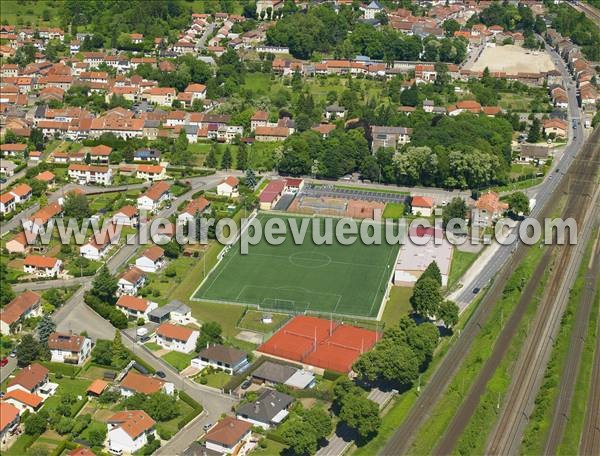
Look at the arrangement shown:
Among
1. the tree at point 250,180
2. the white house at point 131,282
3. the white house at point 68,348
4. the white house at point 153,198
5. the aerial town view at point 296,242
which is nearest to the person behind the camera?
the aerial town view at point 296,242

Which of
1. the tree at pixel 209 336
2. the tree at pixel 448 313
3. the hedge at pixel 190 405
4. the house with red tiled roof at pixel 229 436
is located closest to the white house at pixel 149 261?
the tree at pixel 209 336

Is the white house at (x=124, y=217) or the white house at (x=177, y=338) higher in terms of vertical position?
the white house at (x=124, y=217)

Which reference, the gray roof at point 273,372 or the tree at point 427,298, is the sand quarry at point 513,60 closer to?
the tree at point 427,298

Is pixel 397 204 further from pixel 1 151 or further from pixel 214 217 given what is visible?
pixel 1 151

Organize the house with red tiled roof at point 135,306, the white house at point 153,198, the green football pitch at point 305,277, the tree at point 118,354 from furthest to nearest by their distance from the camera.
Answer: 1. the white house at point 153,198
2. the green football pitch at point 305,277
3. the house with red tiled roof at point 135,306
4. the tree at point 118,354

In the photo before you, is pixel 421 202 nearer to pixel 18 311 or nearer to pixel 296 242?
pixel 296 242

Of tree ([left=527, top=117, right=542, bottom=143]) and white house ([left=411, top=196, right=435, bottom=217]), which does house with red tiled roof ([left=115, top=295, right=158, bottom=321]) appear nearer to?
white house ([left=411, top=196, right=435, bottom=217])

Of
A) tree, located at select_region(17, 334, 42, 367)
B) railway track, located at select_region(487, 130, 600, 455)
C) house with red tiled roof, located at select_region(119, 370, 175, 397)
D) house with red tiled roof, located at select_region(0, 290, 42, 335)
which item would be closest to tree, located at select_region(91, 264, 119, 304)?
house with red tiled roof, located at select_region(0, 290, 42, 335)
